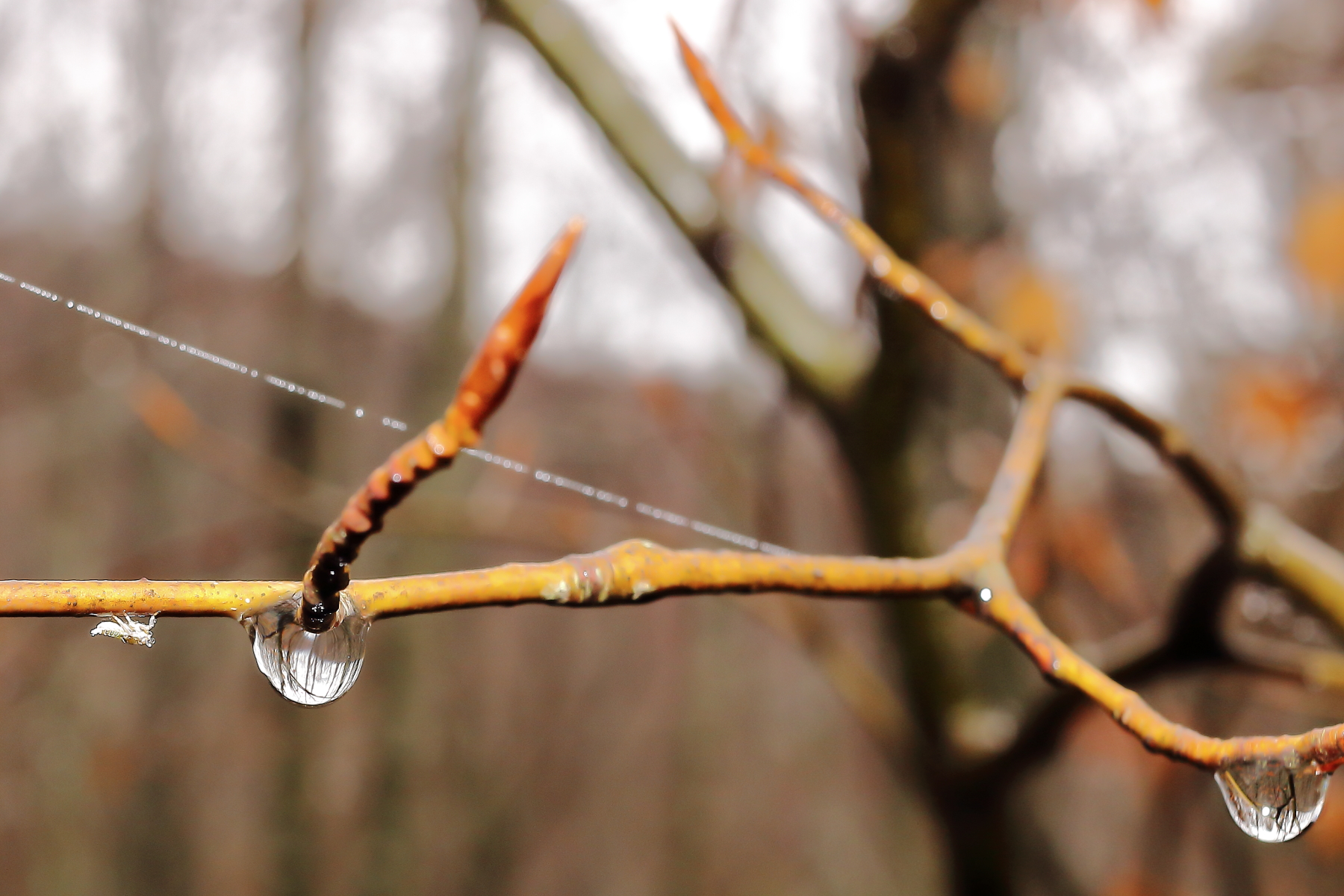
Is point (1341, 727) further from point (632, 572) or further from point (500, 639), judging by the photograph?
point (500, 639)

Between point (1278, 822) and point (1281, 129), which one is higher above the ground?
point (1281, 129)

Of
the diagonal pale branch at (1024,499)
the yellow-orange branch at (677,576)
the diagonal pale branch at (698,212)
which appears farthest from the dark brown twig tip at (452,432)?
the diagonal pale branch at (698,212)

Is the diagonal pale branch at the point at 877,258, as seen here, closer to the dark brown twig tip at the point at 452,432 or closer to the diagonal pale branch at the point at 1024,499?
the diagonal pale branch at the point at 1024,499

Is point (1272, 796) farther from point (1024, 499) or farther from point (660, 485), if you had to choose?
point (660, 485)

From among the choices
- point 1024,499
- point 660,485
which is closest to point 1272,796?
point 1024,499

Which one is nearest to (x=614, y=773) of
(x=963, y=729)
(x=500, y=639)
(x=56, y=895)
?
(x=500, y=639)

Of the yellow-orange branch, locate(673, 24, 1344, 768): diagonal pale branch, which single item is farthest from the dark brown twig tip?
locate(673, 24, 1344, 768): diagonal pale branch
